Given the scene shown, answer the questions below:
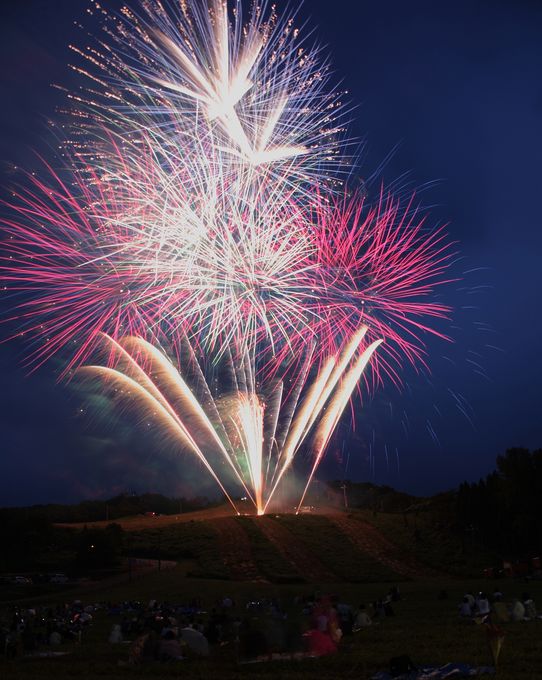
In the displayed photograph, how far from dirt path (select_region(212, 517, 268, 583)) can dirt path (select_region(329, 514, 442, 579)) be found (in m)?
11.2

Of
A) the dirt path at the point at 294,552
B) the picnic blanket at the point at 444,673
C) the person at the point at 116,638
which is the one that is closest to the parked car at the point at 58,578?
the dirt path at the point at 294,552

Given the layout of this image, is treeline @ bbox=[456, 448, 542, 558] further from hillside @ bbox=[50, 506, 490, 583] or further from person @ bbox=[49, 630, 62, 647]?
person @ bbox=[49, 630, 62, 647]

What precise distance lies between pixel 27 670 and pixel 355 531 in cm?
5827

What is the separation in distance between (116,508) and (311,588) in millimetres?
88775

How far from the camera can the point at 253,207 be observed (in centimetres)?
2891

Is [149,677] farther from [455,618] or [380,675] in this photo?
[455,618]

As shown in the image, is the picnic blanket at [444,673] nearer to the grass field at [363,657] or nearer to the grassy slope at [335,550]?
the grass field at [363,657]

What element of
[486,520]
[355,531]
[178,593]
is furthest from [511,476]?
[178,593]

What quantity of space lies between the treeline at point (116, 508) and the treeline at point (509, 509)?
58760 millimetres

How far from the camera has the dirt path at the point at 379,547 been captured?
55.0m

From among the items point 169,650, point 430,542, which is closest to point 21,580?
point 430,542

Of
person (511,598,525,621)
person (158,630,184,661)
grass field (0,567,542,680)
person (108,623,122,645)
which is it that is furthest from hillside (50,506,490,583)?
person (158,630,184,661)

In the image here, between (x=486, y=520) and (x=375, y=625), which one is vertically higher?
(x=486, y=520)

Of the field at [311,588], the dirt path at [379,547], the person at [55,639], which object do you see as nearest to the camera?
the field at [311,588]
